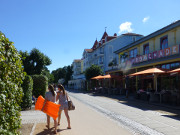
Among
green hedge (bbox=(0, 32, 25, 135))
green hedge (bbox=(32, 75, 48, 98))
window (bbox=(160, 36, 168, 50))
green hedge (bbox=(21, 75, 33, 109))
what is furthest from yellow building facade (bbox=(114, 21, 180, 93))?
green hedge (bbox=(0, 32, 25, 135))

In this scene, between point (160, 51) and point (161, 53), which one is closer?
point (161, 53)

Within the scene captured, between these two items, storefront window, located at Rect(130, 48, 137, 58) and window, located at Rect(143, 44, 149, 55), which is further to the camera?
storefront window, located at Rect(130, 48, 137, 58)

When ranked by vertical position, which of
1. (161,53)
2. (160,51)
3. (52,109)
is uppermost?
(160,51)

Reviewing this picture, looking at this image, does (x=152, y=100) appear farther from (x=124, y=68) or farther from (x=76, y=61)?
(x=76, y=61)

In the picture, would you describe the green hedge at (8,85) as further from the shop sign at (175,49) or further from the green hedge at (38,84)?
the shop sign at (175,49)

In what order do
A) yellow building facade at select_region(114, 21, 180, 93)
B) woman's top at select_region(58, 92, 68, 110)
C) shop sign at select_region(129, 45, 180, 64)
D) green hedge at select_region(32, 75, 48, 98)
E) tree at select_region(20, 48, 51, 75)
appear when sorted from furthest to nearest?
tree at select_region(20, 48, 51, 75) < yellow building facade at select_region(114, 21, 180, 93) < shop sign at select_region(129, 45, 180, 64) < green hedge at select_region(32, 75, 48, 98) < woman's top at select_region(58, 92, 68, 110)

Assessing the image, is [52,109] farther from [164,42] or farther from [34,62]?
[164,42]

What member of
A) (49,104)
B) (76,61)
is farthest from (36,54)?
(76,61)

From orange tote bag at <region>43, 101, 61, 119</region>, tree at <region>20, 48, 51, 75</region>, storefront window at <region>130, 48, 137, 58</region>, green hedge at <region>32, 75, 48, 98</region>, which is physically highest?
storefront window at <region>130, 48, 137, 58</region>

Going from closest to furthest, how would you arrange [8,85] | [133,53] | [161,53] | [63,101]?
1. [8,85]
2. [63,101]
3. [161,53]
4. [133,53]

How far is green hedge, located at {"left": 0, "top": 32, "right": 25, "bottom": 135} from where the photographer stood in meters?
2.78

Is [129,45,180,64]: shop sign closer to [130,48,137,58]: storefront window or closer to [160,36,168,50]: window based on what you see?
[160,36,168,50]: window

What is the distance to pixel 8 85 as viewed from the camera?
301 cm

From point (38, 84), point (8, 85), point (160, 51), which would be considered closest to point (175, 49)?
point (160, 51)
